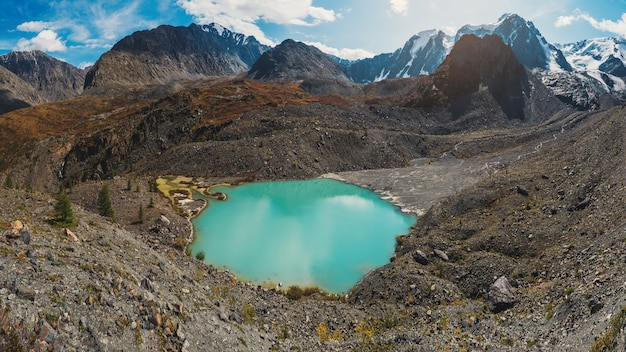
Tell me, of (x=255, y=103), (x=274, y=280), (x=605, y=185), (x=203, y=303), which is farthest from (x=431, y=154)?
(x=203, y=303)

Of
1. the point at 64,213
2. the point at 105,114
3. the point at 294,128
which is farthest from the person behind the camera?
the point at 105,114

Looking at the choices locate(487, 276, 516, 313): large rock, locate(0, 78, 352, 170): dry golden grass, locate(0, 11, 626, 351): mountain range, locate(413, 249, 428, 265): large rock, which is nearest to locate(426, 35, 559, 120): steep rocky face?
locate(0, 78, 352, 170): dry golden grass

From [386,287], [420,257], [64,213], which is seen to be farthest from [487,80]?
[64,213]

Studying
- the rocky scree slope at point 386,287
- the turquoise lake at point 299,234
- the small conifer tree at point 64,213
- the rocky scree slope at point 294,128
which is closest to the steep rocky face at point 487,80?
the rocky scree slope at point 294,128

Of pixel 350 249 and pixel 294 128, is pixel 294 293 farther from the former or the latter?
pixel 294 128

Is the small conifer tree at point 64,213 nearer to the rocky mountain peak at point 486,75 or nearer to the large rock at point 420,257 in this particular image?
the large rock at point 420,257

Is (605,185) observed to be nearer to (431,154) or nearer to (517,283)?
(517,283)
